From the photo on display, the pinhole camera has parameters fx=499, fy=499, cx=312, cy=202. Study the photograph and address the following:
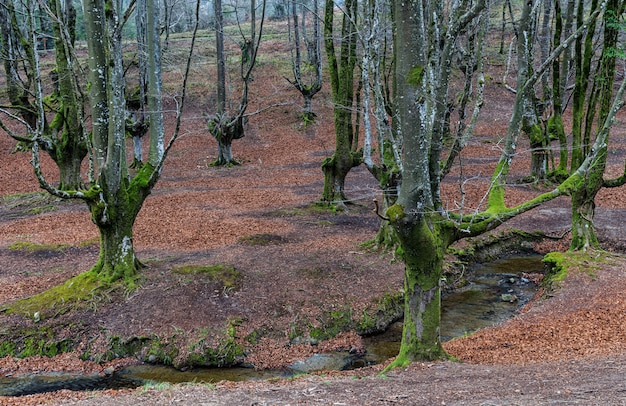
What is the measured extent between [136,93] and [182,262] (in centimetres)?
1629

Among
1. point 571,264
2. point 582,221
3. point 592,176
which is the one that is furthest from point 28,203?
point 592,176

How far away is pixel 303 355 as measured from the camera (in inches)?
316

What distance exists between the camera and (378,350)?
27.0ft

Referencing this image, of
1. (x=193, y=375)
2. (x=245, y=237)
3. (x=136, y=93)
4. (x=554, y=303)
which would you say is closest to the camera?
(x=193, y=375)

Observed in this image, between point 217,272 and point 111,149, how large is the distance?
295cm

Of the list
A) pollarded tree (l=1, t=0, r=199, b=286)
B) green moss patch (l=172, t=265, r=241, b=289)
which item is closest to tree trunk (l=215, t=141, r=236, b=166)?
pollarded tree (l=1, t=0, r=199, b=286)

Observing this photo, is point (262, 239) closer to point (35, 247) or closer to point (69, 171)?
point (35, 247)

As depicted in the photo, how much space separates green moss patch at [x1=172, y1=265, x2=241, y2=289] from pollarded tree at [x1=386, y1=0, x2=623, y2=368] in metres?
3.97

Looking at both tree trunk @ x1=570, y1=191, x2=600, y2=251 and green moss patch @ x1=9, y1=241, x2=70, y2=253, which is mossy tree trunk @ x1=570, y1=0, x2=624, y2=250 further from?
green moss patch @ x1=9, y1=241, x2=70, y2=253

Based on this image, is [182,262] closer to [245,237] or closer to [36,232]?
[245,237]

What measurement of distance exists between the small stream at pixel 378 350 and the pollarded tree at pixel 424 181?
1.86 m

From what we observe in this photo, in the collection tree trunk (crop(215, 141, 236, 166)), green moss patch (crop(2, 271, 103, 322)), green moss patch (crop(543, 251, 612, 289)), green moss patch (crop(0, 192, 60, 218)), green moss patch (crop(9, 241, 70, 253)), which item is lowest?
green moss patch (crop(543, 251, 612, 289))

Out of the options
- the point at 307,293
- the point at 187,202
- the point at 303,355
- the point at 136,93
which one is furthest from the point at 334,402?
the point at 136,93

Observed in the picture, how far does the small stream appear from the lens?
714cm
